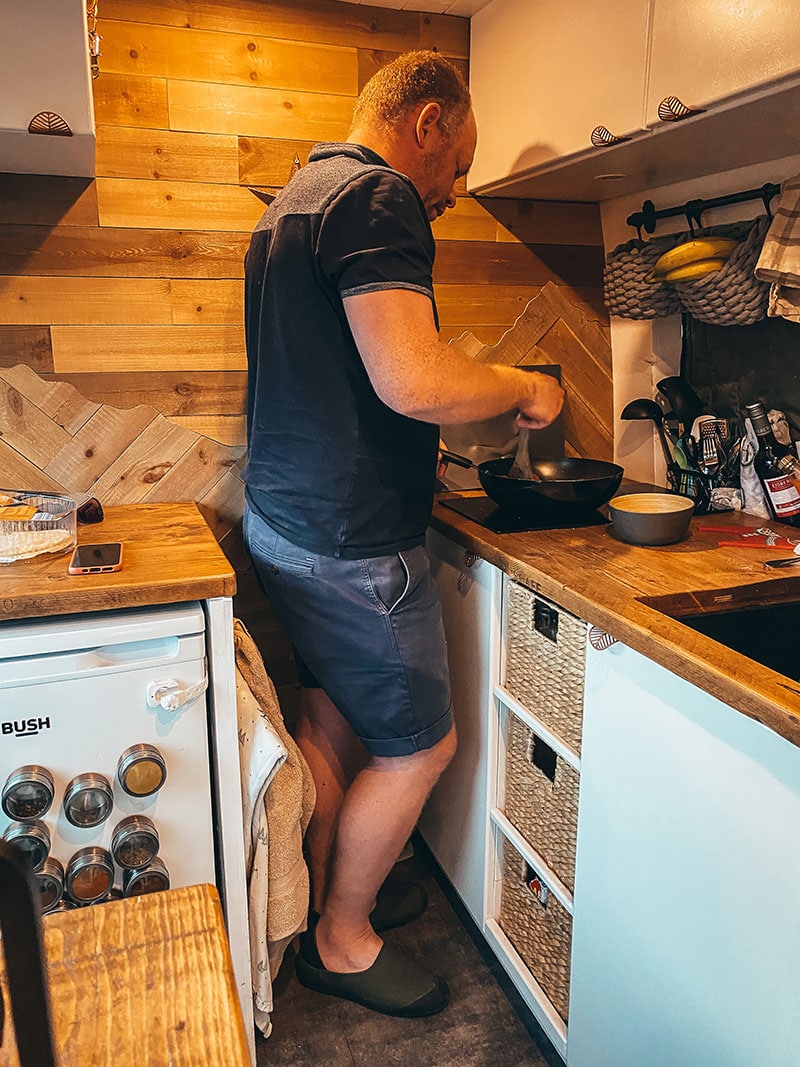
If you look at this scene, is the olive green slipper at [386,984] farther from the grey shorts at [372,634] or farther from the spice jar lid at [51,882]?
the spice jar lid at [51,882]

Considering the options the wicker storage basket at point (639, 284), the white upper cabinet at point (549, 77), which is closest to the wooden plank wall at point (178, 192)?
the white upper cabinet at point (549, 77)

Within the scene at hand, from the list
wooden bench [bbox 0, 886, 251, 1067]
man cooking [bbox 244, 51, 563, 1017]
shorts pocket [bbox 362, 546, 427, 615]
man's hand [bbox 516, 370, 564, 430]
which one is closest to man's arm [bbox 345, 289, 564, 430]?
man cooking [bbox 244, 51, 563, 1017]

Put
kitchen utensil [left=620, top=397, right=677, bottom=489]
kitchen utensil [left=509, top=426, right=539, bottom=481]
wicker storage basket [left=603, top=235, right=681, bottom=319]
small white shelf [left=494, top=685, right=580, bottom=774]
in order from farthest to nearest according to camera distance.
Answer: kitchen utensil [left=620, top=397, right=677, bottom=489] → wicker storage basket [left=603, top=235, right=681, bottom=319] → kitchen utensil [left=509, top=426, right=539, bottom=481] → small white shelf [left=494, top=685, right=580, bottom=774]

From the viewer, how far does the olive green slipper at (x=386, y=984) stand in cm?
161

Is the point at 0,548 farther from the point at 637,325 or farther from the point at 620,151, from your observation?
the point at 637,325

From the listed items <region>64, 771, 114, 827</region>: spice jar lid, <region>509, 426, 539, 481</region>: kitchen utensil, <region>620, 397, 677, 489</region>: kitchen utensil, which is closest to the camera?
<region>64, 771, 114, 827</region>: spice jar lid

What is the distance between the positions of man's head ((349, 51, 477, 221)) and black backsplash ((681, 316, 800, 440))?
0.75 meters

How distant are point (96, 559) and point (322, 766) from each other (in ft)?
A: 2.22

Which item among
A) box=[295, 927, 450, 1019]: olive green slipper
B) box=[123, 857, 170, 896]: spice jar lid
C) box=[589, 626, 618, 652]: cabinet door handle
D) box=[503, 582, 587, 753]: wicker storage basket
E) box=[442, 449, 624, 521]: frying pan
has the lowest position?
box=[295, 927, 450, 1019]: olive green slipper

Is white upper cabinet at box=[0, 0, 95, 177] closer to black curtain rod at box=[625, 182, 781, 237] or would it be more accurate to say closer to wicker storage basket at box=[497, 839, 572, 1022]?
black curtain rod at box=[625, 182, 781, 237]

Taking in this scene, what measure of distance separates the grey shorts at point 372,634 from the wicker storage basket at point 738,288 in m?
0.78

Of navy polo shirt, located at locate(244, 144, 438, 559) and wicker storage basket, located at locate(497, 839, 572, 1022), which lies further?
wicker storage basket, located at locate(497, 839, 572, 1022)

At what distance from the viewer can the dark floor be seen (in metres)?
1.53

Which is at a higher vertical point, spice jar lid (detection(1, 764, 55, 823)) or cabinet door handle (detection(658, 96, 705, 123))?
cabinet door handle (detection(658, 96, 705, 123))
